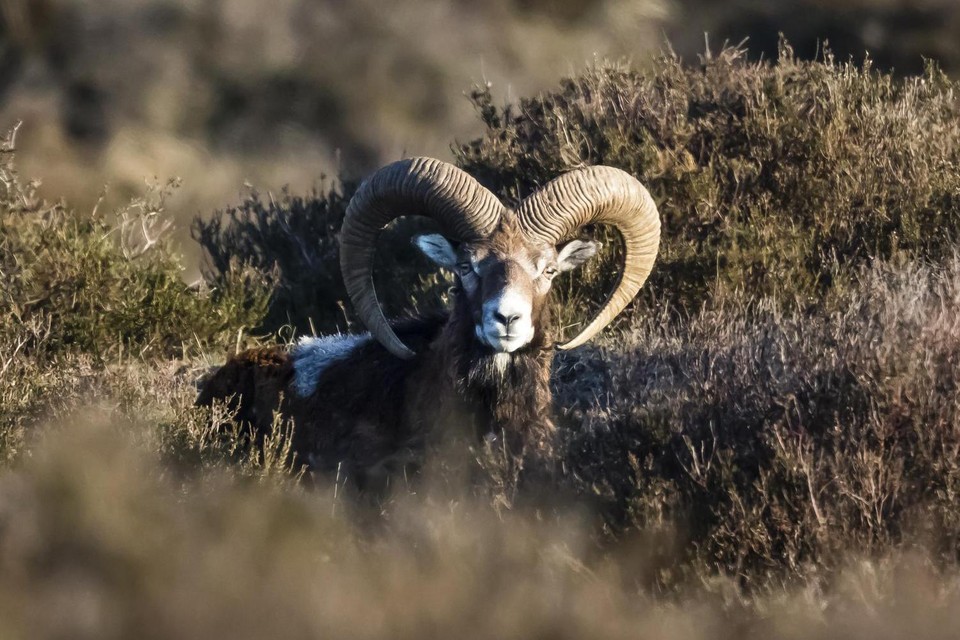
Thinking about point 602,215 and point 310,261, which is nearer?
point 602,215

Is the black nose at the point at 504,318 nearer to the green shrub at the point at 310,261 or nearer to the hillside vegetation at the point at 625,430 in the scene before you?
the hillside vegetation at the point at 625,430

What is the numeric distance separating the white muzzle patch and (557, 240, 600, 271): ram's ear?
0.83m

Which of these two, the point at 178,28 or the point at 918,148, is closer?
the point at 918,148

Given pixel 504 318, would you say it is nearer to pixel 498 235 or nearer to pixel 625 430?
pixel 498 235

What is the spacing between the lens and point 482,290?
28.1ft

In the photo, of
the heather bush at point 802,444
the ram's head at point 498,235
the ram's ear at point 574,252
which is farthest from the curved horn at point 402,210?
the heather bush at point 802,444

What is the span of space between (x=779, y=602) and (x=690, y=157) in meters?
6.49

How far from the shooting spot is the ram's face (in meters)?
8.30

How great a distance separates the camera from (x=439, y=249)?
29.8ft

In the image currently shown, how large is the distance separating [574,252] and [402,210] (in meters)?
1.10

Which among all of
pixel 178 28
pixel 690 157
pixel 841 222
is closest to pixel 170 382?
pixel 690 157

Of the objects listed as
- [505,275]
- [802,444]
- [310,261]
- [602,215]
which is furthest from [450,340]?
[310,261]

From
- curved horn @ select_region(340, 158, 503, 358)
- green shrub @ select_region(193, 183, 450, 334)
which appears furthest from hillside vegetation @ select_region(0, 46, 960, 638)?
curved horn @ select_region(340, 158, 503, 358)

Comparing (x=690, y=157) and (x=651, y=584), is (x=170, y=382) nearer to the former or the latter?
(x=690, y=157)
